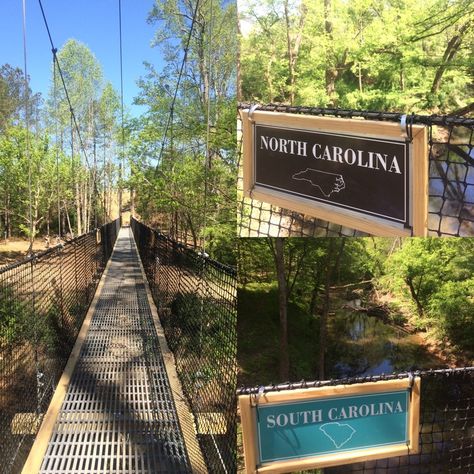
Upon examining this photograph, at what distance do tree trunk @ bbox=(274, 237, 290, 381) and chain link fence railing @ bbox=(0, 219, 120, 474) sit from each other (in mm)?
1124

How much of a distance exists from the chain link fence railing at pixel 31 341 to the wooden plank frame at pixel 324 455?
1.02 meters

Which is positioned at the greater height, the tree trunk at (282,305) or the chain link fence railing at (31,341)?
the tree trunk at (282,305)

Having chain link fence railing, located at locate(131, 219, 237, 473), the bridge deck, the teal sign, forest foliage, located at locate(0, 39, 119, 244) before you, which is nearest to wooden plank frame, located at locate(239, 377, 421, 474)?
the teal sign

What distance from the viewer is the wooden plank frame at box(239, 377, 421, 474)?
1.07 metres

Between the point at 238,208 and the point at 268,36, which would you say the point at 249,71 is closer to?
the point at 268,36

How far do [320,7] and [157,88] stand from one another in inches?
106

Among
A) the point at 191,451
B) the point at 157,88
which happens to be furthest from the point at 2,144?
the point at 191,451

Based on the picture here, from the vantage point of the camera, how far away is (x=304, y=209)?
3.12ft

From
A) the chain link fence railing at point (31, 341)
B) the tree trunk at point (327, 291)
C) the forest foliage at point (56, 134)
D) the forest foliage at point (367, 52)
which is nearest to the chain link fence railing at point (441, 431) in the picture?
the tree trunk at point (327, 291)

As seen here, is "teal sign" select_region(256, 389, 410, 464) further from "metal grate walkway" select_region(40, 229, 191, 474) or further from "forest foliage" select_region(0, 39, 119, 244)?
"forest foliage" select_region(0, 39, 119, 244)

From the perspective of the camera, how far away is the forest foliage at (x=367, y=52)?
0.93 m

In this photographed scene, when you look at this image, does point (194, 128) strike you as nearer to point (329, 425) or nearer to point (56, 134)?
point (329, 425)

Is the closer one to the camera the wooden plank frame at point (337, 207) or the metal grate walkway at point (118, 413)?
the wooden plank frame at point (337, 207)

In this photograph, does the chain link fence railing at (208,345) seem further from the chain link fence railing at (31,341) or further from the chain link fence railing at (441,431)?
the chain link fence railing at (31,341)
